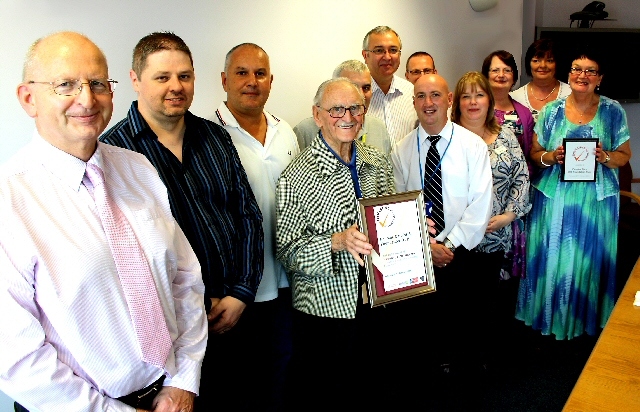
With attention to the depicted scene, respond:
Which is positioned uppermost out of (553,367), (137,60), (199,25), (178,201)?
(199,25)

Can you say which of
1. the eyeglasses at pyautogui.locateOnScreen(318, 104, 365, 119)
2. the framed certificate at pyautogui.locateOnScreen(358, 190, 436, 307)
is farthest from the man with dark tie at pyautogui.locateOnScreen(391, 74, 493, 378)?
the eyeglasses at pyautogui.locateOnScreen(318, 104, 365, 119)

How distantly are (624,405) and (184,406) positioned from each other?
1.29 metres

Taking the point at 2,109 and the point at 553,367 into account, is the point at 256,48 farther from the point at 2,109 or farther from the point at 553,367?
the point at 553,367

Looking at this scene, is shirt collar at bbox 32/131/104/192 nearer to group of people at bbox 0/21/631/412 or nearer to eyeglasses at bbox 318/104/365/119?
group of people at bbox 0/21/631/412

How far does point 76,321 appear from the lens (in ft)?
4.25

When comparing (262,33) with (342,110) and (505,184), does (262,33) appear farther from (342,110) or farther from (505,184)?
(505,184)

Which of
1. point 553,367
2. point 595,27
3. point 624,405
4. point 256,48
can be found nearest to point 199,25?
point 256,48

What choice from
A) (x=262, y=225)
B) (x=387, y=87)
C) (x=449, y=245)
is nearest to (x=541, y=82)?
(x=387, y=87)

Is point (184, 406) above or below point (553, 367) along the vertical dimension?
above

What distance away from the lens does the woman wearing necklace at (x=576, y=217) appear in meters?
3.43

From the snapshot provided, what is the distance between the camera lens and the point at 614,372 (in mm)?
1729

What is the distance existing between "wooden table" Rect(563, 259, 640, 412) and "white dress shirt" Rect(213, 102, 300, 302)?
1.41 m

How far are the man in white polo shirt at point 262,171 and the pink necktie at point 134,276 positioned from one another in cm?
104

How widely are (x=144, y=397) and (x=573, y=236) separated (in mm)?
2985
